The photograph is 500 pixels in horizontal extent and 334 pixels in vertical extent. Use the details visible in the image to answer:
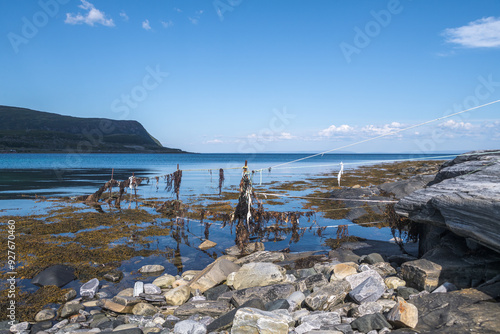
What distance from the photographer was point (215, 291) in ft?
29.1

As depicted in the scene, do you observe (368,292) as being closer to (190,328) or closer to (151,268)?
(190,328)

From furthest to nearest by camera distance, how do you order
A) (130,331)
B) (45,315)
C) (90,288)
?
(90,288)
(45,315)
(130,331)

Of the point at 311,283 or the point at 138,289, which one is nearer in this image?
the point at 311,283

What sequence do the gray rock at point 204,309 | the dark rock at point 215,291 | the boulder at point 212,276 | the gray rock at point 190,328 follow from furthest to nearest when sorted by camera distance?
→ the boulder at point 212,276, the dark rock at point 215,291, the gray rock at point 204,309, the gray rock at point 190,328

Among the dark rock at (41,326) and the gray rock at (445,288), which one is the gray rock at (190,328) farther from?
the gray rock at (445,288)

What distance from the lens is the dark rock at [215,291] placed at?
28.5ft

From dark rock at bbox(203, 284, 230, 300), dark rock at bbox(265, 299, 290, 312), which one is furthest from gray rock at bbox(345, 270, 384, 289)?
dark rock at bbox(203, 284, 230, 300)

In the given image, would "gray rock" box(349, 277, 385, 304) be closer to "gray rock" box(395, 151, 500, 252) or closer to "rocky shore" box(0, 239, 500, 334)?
"rocky shore" box(0, 239, 500, 334)

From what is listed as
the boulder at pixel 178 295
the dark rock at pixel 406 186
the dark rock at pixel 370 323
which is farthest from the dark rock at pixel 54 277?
the dark rock at pixel 406 186

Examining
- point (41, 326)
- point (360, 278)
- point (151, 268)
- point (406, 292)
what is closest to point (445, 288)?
point (406, 292)

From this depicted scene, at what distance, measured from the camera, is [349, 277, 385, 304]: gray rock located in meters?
6.85

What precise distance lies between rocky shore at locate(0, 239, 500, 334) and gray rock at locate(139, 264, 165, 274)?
1070mm

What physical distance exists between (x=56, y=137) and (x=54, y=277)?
149517 mm

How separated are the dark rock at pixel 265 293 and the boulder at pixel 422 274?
2.78m
